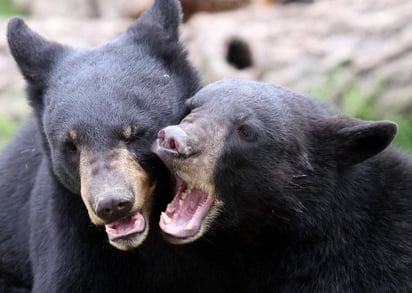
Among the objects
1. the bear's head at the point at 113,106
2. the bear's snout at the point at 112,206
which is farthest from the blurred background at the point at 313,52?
the bear's snout at the point at 112,206

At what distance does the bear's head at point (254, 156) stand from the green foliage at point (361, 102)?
409cm

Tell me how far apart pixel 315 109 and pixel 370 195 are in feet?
2.22

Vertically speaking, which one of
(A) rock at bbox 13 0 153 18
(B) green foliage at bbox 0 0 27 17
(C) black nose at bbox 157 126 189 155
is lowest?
(B) green foliage at bbox 0 0 27 17

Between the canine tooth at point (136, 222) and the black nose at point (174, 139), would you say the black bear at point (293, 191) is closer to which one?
the black nose at point (174, 139)

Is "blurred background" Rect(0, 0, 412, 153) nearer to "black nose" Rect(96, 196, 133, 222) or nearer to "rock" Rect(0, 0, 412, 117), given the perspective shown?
"rock" Rect(0, 0, 412, 117)

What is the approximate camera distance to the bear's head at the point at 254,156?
6172mm

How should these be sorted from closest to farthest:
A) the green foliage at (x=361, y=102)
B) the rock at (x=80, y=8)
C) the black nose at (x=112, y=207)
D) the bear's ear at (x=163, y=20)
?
the black nose at (x=112, y=207), the bear's ear at (x=163, y=20), the green foliage at (x=361, y=102), the rock at (x=80, y=8)

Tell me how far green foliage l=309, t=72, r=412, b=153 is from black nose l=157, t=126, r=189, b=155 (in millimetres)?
4769

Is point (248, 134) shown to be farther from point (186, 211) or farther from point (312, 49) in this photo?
point (312, 49)

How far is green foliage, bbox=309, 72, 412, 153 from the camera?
10.6m

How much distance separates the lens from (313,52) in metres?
11.5

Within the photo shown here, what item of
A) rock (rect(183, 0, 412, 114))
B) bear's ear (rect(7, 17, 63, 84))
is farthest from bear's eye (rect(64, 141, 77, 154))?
rock (rect(183, 0, 412, 114))

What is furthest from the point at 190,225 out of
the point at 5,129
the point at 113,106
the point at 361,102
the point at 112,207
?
the point at 5,129

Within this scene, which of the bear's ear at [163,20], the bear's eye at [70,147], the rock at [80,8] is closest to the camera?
the bear's eye at [70,147]
